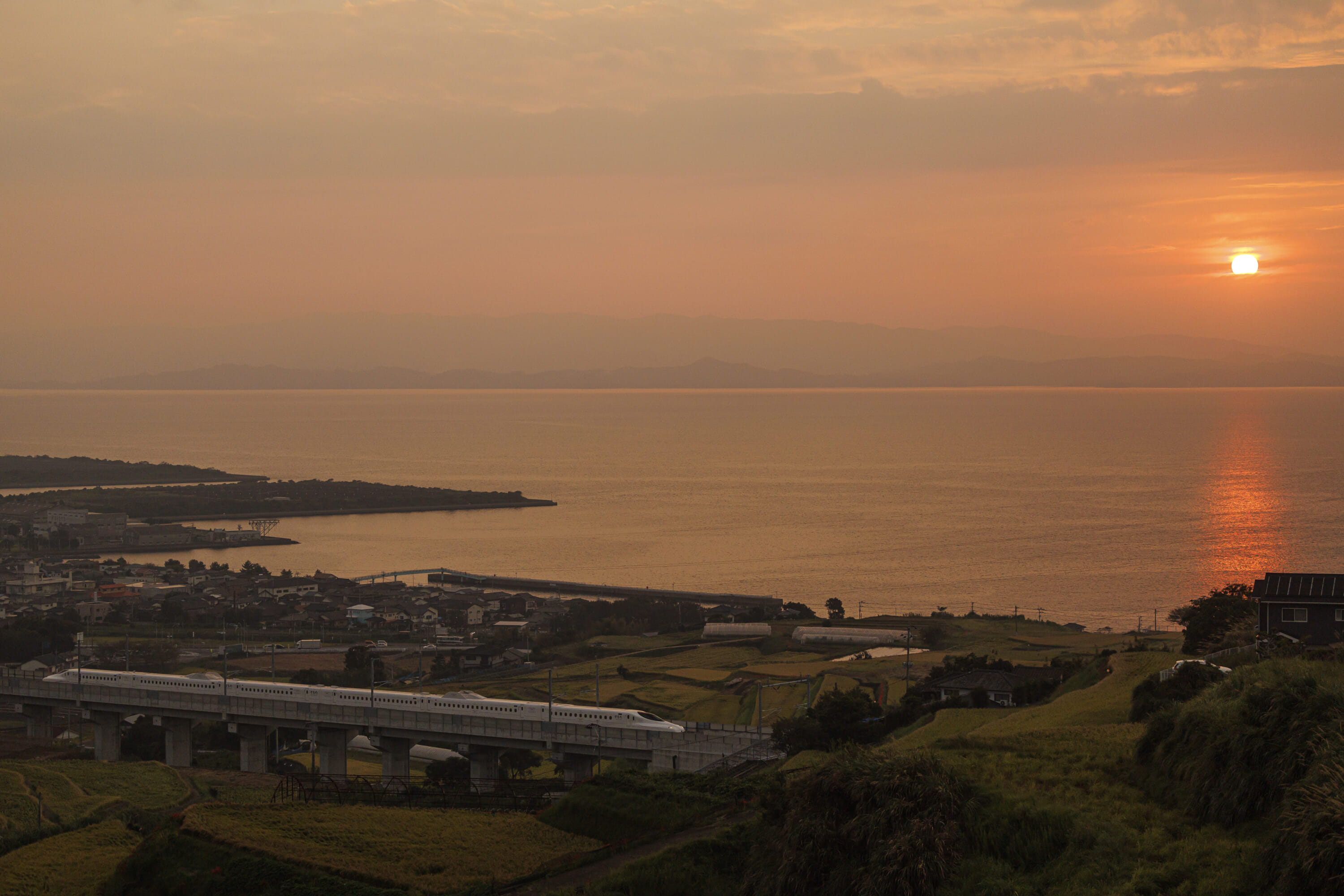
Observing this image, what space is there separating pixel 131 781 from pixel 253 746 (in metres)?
6.32

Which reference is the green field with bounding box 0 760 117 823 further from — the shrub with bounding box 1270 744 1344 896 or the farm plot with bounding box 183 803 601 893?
the shrub with bounding box 1270 744 1344 896

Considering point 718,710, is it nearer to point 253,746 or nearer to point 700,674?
point 700,674

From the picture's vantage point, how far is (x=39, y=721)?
4191 cm

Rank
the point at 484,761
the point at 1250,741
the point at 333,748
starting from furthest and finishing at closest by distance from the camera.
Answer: the point at 333,748
the point at 484,761
the point at 1250,741

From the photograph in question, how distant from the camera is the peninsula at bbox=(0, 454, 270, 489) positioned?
456 ft

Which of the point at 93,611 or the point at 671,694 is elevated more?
the point at 671,694

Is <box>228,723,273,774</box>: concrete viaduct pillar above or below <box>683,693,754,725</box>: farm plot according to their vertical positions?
below

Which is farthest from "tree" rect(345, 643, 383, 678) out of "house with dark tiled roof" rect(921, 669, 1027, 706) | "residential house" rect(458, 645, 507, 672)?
"house with dark tiled roof" rect(921, 669, 1027, 706)

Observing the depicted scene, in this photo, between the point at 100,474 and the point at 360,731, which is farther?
the point at 100,474

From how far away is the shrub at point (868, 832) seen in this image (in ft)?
44.4

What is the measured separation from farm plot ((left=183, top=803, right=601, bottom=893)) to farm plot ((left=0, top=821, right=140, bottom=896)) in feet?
5.78

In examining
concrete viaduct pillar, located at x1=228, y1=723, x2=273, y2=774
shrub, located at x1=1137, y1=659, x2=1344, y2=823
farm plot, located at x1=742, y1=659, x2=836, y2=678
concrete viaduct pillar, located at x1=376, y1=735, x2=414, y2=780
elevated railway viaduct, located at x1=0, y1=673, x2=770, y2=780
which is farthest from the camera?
farm plot, located at x1=742, y1=659, x2=836, y2=678

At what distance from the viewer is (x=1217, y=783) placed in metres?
14.0

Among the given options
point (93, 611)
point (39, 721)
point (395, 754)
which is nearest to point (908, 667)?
point (395, 754)
